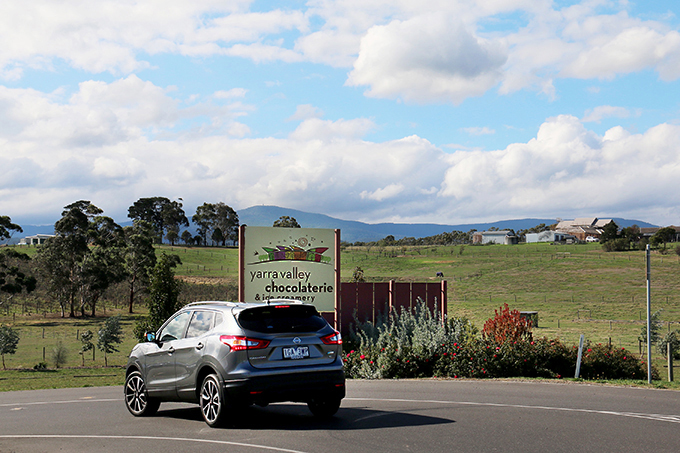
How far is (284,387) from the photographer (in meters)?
8.34

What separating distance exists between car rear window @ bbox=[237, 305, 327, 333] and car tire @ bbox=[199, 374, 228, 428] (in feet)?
2.80

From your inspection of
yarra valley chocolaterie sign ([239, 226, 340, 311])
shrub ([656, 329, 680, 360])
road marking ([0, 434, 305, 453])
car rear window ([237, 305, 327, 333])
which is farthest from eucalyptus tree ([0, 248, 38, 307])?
car rear window ([237, 305, 327, 333])

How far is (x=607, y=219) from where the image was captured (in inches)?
7239

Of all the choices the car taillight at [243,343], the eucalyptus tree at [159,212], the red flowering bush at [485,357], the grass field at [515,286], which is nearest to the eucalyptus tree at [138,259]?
the grass field at [515,286]

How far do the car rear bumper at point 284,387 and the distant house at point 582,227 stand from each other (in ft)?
479

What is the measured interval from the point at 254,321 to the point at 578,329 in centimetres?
3792

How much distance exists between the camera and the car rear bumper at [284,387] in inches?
322

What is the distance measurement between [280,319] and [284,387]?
3.03 feet

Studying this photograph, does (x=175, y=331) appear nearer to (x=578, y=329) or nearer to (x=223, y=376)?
(x=223, y=376)

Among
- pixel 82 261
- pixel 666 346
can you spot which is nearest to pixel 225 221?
pixel 82 261

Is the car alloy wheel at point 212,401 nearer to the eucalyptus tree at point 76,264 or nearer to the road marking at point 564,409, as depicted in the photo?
the road marking at point 564,409

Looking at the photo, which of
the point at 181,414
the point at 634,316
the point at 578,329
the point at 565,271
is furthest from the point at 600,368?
the point at 565,271

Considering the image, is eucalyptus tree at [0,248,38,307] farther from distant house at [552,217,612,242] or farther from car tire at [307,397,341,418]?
distant house at [552,217,612,242]

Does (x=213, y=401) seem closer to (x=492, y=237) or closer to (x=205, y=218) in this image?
(x=205, y=218)
